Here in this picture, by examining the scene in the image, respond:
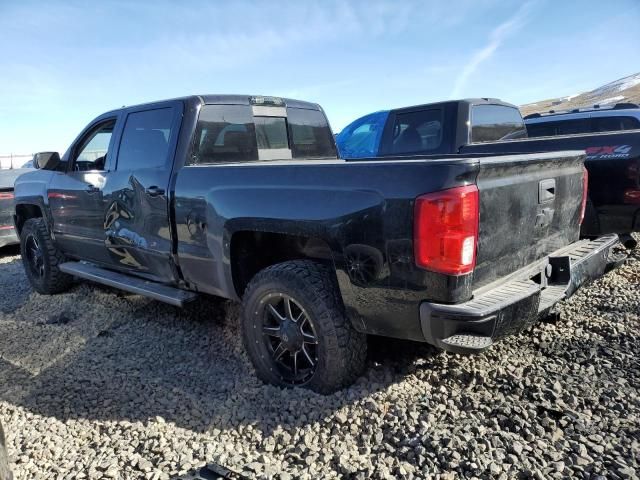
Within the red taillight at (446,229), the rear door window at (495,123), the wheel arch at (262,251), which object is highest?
the rear door window at (495,123)

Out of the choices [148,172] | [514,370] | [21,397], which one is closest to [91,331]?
[21,397]

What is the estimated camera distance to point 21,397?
10.6 feet

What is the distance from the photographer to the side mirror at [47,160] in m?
5.00

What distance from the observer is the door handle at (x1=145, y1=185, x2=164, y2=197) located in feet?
12.3

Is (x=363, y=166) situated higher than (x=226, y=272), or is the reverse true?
(x=363, y=166)

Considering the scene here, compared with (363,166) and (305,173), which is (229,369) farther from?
(363,166)

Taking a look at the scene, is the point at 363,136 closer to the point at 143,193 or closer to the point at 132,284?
the point at 143,193

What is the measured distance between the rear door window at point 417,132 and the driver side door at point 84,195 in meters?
3.43

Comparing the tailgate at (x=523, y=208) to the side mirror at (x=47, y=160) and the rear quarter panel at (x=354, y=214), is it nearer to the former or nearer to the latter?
the rear quarter panel at (x=354, y=214)

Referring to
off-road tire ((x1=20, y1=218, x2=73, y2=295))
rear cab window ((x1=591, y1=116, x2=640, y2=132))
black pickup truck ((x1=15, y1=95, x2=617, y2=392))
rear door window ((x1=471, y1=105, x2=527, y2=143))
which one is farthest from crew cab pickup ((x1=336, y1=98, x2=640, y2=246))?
off-road tire ((x1=20, y1=218, x2=73, y2=295))

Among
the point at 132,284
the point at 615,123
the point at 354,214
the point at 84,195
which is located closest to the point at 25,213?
the point at 84,195

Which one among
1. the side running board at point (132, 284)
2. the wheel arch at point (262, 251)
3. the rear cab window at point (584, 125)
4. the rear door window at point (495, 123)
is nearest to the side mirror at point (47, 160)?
the side running board at point (132, 284)

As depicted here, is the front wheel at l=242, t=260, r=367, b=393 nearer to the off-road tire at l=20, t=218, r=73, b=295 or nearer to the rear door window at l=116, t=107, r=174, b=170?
the rear door window at l=116, t=107, r=174, b=170

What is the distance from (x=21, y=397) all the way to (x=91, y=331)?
1.20 meters
